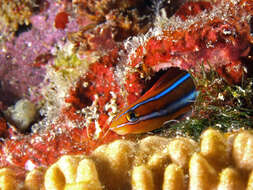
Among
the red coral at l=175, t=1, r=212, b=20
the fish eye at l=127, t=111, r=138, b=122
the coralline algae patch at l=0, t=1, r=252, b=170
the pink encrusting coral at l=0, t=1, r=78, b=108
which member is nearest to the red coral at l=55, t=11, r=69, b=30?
the pink encrusting coral at l=0, t=1, r=78, b=108

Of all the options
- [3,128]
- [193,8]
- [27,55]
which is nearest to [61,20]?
[27,55]

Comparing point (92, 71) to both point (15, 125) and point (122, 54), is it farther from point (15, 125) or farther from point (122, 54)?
point (15, 125)

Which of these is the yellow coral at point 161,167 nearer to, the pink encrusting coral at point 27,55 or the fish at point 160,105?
the fish at point 160,105

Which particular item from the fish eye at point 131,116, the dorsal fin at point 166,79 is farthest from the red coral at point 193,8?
the fish eye at point 131,116

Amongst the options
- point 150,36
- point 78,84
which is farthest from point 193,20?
point 78,84

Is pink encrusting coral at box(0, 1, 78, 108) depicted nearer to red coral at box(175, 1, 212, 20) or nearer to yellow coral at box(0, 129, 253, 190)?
red coral at box(175, 1, 212, 20)

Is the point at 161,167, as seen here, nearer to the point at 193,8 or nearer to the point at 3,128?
the point at 193,8
